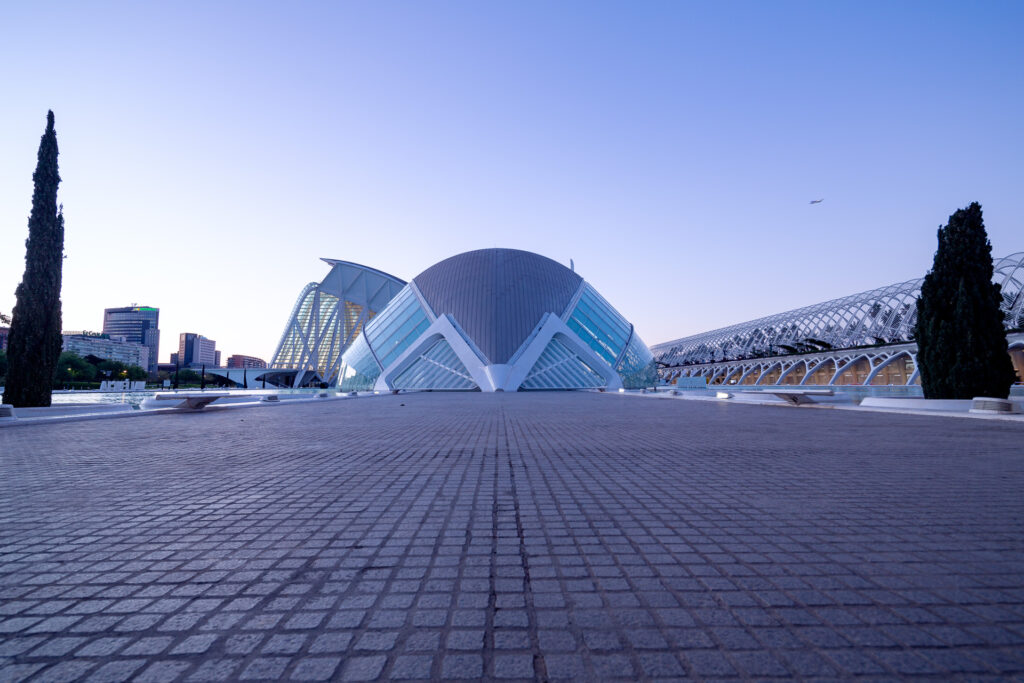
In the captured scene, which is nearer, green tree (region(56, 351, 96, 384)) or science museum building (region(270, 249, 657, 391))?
science museum building (region(270, 249, 657, 391))

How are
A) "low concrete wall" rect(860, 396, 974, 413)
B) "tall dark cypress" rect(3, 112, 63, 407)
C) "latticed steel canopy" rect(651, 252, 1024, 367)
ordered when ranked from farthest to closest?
"latticed steel canopy" rect(651, 252, 1024, 367), "low concrete wall" rect(860, 396, 974, 413), "tall dark cypress" rect(3, 112, 63, 407)

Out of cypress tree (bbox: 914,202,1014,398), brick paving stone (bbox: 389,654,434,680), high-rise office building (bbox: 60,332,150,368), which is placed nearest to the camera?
brick paving stone (bbox: 389,654,434,680)

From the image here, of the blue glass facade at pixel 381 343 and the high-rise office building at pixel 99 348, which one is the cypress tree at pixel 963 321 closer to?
the blue glass facade at pixel 381 343

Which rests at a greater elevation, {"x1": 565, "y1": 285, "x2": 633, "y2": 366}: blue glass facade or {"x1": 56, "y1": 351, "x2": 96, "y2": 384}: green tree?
{"x1": 565, "y1": 285, "x2": 633, "y2": 366}: blue glass facade

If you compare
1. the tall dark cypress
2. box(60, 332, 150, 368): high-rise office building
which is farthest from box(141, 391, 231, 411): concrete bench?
box(60, 332, 150, 368): high-rise office building

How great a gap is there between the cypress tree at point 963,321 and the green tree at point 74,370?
6297cm

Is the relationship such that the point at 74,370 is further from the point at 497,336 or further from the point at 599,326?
the point at 599,326

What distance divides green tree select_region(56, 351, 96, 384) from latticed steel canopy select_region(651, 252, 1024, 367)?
7115cm

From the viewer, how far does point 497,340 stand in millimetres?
39688

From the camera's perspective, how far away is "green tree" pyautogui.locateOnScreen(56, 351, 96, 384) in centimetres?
5109

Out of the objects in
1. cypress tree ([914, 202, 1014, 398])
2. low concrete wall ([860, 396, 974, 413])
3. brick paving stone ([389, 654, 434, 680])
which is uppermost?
cypress tree ([914, 202, 1014, 398])

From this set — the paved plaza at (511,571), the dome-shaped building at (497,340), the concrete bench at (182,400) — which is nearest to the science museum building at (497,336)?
the dome-shaped building at (497,340)

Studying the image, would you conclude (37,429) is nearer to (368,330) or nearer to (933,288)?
(933,288)

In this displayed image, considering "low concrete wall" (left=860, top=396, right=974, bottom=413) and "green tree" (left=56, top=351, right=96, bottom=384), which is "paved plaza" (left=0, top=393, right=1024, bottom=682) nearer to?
"low concrete wall" (left=860, top=396, right=974, bottom=413)
